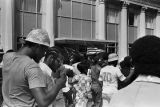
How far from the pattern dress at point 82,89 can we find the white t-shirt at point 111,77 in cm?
118

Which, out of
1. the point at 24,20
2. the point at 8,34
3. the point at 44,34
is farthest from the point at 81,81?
the point at 24,20

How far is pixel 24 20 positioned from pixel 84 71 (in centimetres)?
1147

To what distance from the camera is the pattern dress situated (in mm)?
8992

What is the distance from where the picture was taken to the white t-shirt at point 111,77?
7.62 metres

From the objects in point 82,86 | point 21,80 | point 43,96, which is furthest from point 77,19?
point 43,96

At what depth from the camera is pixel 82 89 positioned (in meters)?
9.07

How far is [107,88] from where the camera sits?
7848mm

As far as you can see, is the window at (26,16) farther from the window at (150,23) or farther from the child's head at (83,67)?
the window at (150,23)

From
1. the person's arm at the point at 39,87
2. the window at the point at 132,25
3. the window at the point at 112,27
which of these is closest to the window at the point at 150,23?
the window at the point at 132,25

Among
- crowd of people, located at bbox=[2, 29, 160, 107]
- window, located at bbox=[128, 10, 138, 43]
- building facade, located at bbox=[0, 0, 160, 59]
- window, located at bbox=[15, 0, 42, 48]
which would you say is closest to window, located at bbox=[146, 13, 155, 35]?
building facade, located at bbox=[0, 0, 160, 59]

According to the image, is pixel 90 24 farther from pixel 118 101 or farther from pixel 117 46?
pixel 118 101

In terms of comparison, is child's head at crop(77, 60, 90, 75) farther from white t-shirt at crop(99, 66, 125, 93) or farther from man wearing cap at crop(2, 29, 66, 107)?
man wearing cap at crop(2, 29, 66, 107)

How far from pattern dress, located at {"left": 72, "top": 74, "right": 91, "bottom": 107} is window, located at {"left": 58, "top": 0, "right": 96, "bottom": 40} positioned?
1279cm

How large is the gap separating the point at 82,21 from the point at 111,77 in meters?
16.2
